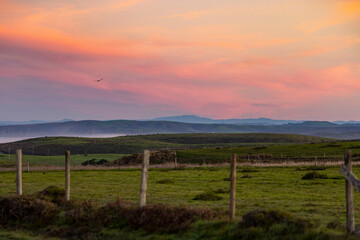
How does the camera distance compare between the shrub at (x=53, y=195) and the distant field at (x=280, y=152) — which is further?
the distant field at (x=280, y=152)

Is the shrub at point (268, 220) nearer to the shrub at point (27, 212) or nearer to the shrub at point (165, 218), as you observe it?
the shrub at point (165, 218)

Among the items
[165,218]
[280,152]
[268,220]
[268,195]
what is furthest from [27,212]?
[280,152]

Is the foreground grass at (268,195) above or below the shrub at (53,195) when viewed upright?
below

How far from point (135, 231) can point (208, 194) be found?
1359cm

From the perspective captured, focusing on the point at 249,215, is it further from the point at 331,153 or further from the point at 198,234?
the point at 331,153

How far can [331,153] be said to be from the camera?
313 feet

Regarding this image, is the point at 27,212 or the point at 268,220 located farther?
the point at 27,212

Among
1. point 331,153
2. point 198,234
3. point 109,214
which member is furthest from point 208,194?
point 331,153

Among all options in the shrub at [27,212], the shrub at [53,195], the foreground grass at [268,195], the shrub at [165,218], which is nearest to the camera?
Result: the shrub at [165,218]

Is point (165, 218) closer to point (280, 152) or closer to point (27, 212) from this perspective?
point (27, 212)

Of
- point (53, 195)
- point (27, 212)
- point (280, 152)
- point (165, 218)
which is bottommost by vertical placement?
point (280, 152)

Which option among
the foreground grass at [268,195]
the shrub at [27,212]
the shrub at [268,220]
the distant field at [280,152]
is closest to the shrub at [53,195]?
the shrub at [27,212]

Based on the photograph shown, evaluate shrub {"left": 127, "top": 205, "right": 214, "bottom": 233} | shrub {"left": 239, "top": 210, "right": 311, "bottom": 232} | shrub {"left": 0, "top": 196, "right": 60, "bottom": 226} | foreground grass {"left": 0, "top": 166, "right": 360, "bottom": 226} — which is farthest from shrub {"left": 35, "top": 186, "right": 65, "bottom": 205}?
shrub {"left": 239, "top": 210, "right": 311, "bottom": 232}

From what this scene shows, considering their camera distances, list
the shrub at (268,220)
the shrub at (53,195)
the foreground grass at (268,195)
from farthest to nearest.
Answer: the foreground grass at (268,195) < the shrub at (53,195) < the shrub at (268,220)
